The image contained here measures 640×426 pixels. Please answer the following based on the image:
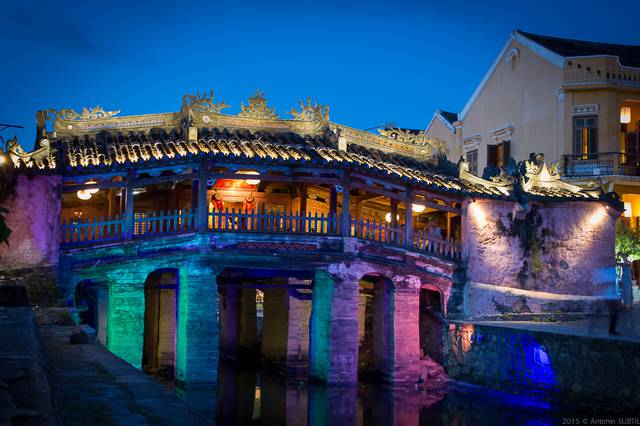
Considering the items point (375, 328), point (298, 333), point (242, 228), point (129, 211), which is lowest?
point (298, 333)

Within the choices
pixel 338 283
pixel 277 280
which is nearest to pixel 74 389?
pixel 338 283

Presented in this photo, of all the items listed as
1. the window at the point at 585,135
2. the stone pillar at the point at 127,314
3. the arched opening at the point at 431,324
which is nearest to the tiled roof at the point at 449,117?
the window at the point at 585,135

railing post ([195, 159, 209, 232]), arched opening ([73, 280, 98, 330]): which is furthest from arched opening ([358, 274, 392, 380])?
arched opening ([73, 280, 98, 330])

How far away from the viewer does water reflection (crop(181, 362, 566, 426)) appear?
17.0 meters

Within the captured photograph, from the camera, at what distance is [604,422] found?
15664mm

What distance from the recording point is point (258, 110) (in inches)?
880

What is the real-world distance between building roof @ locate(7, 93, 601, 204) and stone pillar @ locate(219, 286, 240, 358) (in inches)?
281

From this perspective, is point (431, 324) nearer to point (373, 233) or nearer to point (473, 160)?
point (373, 233)

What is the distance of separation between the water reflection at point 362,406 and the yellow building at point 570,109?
12.3 meters

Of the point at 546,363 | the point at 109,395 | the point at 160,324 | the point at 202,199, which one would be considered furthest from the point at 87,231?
the point at 109,395

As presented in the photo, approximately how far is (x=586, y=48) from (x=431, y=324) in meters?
16.4

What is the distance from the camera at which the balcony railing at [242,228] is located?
762 inches

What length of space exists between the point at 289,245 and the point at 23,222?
676cm

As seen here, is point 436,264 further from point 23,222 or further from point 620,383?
point 23,222
